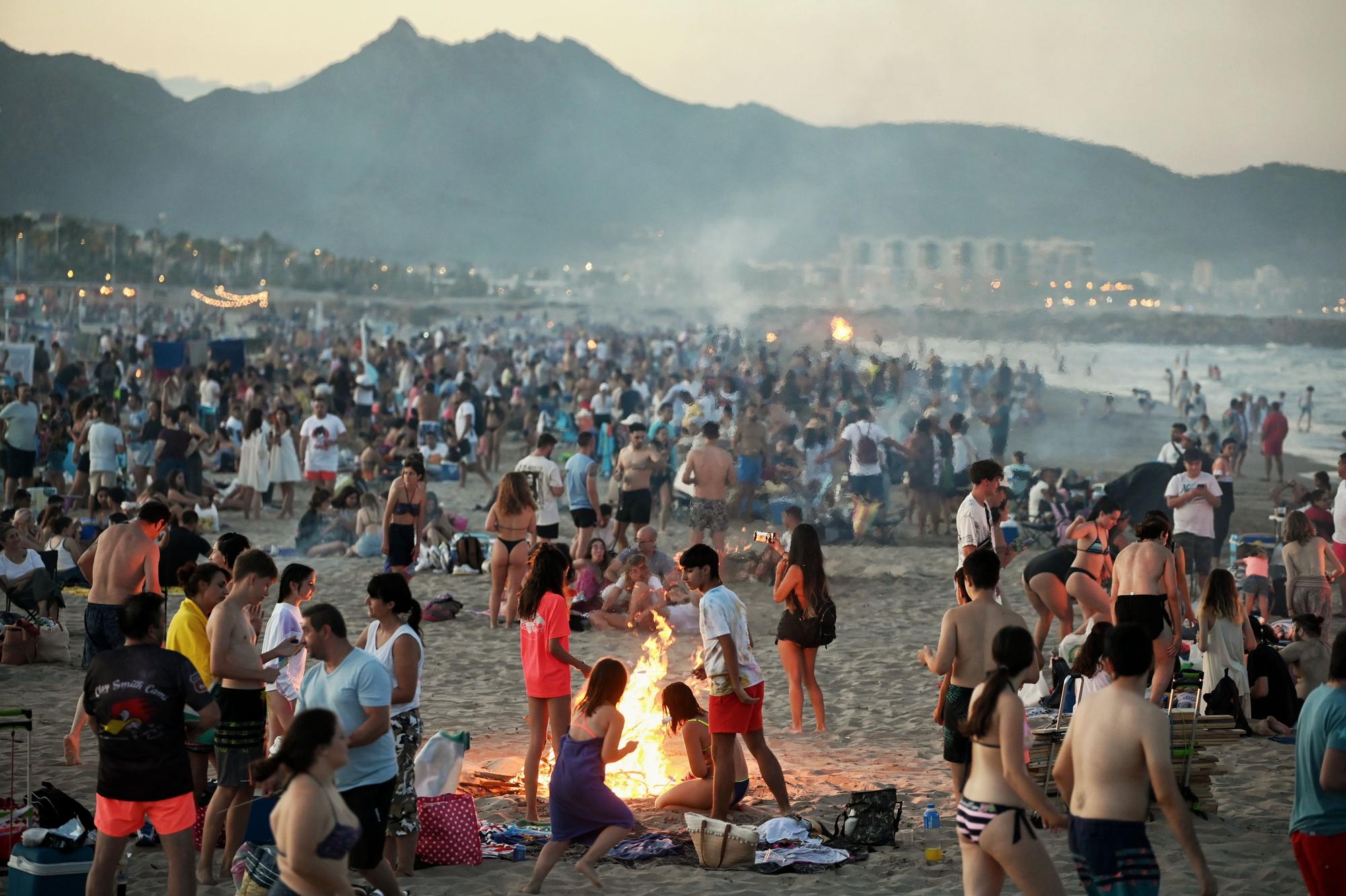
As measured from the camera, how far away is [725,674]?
20.3 feet

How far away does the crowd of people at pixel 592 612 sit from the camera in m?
4.15

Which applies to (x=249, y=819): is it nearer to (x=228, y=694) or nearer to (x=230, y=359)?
(x=228, y=694)

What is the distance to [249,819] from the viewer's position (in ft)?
18.0

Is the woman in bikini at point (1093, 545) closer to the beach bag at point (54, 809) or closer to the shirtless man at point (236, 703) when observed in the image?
the shirtless man at point (236, 703)

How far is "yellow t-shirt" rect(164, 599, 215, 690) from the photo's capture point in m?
5.86

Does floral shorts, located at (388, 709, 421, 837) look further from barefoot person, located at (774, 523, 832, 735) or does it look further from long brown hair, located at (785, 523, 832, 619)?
long brown hair, located at (785, 523, 832, 619)

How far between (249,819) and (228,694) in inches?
20.9

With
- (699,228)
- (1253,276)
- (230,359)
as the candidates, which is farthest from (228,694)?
(699,228)

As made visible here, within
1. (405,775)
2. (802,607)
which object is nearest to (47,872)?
(405,775)

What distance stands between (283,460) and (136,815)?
41.5ft

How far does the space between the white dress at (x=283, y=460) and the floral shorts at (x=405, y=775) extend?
1186 centimetres

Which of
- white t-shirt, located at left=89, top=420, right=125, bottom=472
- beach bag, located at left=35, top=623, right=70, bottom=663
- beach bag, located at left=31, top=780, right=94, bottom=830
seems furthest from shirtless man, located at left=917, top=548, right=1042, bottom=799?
white t-shirt, located at left=89, top=420, right=125, bottom=472

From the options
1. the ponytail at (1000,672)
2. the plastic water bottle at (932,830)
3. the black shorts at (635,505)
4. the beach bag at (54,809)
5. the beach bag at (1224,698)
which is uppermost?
the ponytail at (1000,672)

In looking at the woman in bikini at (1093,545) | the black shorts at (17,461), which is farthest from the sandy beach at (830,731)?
the black shorts at (17,461)
